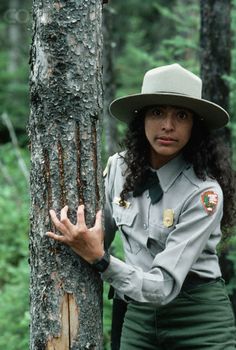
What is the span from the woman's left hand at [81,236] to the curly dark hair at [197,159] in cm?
61

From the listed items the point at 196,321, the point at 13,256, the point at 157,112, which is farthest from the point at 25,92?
the point at 196,321

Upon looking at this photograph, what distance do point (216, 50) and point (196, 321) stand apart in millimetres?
3074

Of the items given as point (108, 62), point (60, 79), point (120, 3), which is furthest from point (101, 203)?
point (120, 3)

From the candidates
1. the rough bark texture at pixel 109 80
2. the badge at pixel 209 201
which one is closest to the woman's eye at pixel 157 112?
the badge at pixel 209 201

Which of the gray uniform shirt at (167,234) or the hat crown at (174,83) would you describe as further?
the hat crown at (174,83)

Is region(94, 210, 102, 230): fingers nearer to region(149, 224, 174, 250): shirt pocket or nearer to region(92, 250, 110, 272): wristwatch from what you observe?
region(92, 250, 110, 272): wristwatch

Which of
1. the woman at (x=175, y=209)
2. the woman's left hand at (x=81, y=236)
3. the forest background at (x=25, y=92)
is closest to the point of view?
the woman's left hand at (x=81, y=236)

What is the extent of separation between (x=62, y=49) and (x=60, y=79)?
5.4 inches

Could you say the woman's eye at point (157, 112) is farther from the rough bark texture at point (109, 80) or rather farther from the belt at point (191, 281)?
the rough bark texture at point (109, 80)

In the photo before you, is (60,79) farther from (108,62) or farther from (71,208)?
(108,62)

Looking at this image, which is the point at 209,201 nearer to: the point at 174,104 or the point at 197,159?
the point at 197,159

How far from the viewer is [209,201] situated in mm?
3055

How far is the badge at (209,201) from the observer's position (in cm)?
303

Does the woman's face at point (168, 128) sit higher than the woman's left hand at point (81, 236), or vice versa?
the woman's face at point (168, 128)
